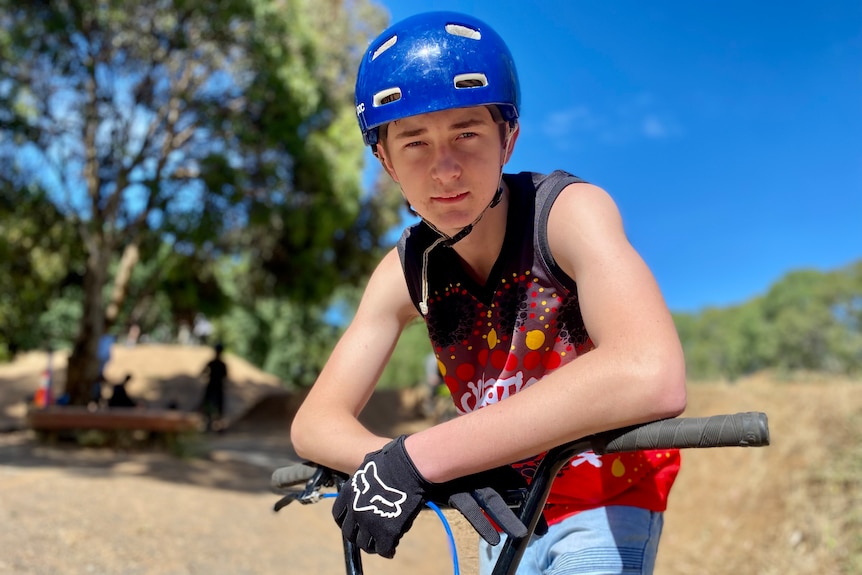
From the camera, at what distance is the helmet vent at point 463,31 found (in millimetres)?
1650

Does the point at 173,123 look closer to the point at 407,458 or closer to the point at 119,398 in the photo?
the point at 119,398

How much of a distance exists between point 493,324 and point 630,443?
0.59 metres

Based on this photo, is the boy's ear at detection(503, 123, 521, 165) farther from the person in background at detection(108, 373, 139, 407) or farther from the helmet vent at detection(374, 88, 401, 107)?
the person in background at detection(108, 373, 139, 407)

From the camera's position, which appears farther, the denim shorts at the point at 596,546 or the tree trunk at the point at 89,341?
the tree trunk at the point at 89,341

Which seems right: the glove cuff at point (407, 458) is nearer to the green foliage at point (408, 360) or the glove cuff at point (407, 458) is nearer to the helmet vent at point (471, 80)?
the helmet vent at point (471, 80)

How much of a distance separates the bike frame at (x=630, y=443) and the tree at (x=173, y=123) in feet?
42.4

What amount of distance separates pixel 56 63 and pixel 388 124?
13160 millimetres

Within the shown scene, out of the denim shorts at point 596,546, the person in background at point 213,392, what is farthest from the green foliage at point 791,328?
the denim shorts at point 596,546

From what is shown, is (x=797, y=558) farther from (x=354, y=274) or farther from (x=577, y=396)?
(x=354, y=274)

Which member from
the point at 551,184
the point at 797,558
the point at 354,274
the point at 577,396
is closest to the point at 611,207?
the point at 551,184

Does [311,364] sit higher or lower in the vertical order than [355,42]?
lower

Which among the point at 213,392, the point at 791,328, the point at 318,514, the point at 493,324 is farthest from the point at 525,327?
the point at 791,328

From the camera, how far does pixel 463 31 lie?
1666 mm

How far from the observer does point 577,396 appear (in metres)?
1.29
